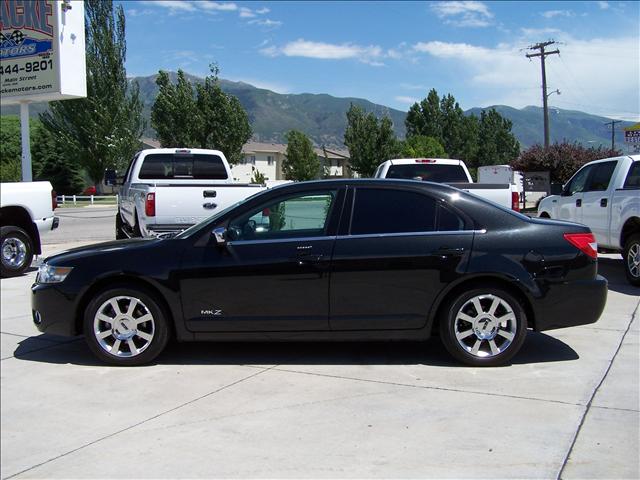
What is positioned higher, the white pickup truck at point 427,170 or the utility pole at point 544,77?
the utility pole at point 544,77

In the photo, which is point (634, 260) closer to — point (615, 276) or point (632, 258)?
point (632, 258)

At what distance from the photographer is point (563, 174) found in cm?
2809

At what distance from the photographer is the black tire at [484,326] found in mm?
5148

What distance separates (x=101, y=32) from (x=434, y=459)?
49603 mm

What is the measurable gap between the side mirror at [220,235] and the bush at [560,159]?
25469 millimetres

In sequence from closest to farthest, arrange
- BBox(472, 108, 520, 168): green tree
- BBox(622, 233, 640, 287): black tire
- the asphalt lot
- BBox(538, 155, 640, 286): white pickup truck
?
1. the asphalt lot
2. BBox(622, 233, 640, 287): black tire
3. BBox(538, 155, 640, 286): white pickup truck
4. BBox(472, 108, 520, 168): green tree

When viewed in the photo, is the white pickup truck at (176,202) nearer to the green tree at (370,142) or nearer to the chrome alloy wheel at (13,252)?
the chrome alloy wheel at (13,252)

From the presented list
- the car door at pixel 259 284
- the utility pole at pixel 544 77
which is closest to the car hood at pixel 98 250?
the car door at pixel 259 284

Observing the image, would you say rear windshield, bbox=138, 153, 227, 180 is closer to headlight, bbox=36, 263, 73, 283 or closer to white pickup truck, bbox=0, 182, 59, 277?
white pickup truck, bbox=0, 182, 59, 277

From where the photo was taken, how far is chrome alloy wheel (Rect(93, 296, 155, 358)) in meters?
5.24

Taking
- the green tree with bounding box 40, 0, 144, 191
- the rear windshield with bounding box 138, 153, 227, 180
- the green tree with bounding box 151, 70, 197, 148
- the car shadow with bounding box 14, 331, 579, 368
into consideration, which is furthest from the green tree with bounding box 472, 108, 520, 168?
the car shadow with bounding box 14, 331, 579, 368

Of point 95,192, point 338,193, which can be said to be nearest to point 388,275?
point 338,193

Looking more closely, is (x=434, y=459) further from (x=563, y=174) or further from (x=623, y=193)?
(x=563, y=174)

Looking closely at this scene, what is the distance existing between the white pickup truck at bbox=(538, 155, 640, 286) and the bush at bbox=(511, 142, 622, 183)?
1868 cm
